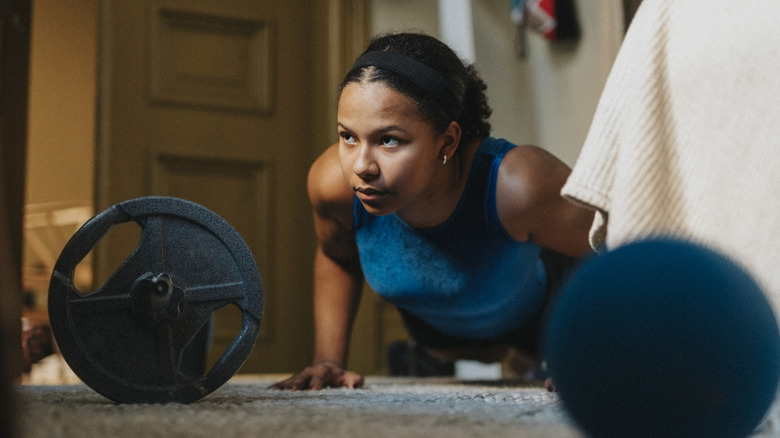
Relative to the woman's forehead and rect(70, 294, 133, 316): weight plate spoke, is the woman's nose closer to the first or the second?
the woman's forehead

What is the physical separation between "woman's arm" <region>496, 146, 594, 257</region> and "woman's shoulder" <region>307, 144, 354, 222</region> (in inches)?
12.7

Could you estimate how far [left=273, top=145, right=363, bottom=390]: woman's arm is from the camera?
1499mm

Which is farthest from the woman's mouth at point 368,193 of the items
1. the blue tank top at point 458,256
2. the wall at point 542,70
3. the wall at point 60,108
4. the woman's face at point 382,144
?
the wall at point 60,108

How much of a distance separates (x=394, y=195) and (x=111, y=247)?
5.67ft

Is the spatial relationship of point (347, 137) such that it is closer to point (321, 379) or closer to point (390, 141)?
point (390, 141)

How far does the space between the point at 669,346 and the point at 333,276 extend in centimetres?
123

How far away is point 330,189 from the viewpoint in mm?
1565

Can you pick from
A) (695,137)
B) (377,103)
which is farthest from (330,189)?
(695,137)

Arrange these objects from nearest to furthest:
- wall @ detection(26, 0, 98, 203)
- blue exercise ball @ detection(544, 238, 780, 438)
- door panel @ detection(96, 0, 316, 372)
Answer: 1. blue exercise ball @ detection(544, 238, 780, 438)
2. door panel @ detection(96, 0, 316, 372)
3. wall @ detection(26, 0, 98, 203)

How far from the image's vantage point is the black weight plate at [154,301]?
3.13 feet

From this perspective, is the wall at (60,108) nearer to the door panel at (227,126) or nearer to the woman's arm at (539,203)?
the door panel at (227,126)

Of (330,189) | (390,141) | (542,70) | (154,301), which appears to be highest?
(542,70)

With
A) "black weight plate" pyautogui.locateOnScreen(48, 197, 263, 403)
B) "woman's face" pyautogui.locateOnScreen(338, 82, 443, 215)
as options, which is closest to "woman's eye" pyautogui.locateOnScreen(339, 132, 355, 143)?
"woman's face" pyautogui.locateOnScreen(338, 82, 443, 215)

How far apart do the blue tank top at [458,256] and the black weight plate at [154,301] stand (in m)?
0.55
